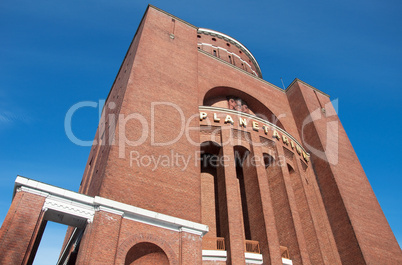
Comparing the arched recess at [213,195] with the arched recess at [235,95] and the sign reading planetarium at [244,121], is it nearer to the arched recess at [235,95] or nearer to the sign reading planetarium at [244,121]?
the sign reading planetarium at [244,121]

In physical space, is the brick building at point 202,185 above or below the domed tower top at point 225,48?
below

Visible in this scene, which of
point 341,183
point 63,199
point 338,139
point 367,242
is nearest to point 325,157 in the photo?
point 341,183

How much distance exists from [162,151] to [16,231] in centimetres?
577

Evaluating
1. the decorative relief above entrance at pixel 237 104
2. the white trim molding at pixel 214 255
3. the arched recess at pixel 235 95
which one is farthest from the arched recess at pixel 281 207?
the arched recess at pixel 235 95

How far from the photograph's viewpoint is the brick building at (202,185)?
32.9 ft

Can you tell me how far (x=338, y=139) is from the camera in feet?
73.4

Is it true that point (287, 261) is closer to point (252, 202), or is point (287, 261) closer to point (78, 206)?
point (252, 202)

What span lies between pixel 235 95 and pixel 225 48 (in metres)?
10.4

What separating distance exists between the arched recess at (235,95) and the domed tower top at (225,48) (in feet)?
26.9

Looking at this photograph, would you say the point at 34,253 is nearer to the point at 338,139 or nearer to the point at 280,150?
the point at 280,150

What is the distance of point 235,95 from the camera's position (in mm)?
22109

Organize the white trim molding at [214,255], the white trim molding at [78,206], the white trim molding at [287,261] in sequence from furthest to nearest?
the white trim molding at [287,261] < the white trim molding at [214,255] < the white trim molding at [78,206]

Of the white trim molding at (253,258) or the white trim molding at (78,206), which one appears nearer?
the white trim molding at (78,206)

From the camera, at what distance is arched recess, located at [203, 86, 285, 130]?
21016 millimetres
